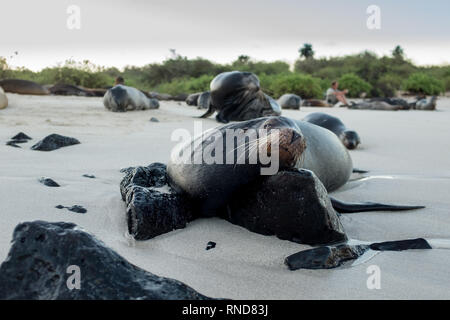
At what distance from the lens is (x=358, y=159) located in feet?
14.7

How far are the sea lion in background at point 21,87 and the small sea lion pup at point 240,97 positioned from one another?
25.3ft

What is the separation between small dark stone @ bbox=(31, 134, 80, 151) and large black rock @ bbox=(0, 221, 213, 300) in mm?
3022

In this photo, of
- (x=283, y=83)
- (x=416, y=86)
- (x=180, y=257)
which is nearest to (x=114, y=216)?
(x=180, y=257)

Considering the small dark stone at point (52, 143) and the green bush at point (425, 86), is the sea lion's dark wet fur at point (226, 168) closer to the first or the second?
the small dark stone at point (52, 143)

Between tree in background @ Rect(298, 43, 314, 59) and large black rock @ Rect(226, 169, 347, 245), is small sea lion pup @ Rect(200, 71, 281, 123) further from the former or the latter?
tree in background @ Rect(298, 43, 314, 59)

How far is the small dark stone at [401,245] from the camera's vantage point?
6.38 ft

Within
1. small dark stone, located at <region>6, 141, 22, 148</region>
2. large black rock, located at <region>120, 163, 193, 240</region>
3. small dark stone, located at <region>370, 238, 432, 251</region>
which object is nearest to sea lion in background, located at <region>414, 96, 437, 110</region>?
small dark stone, located at <region>6, 141, 22, 148</region>

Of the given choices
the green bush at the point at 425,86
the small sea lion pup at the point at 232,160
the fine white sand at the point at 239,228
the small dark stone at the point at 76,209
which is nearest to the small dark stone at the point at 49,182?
the fine white sand at the point at 239,228

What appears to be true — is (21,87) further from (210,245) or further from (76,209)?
→ (210,245)

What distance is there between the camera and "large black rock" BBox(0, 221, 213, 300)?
123cm

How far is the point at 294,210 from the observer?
6.44 feet

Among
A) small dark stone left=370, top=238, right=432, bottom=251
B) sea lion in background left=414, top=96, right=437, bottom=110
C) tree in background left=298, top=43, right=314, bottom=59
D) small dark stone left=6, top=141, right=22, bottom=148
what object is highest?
tree in background left=298, top=43, right=314, bottom=59

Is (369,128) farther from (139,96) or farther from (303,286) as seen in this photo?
(303,286)
